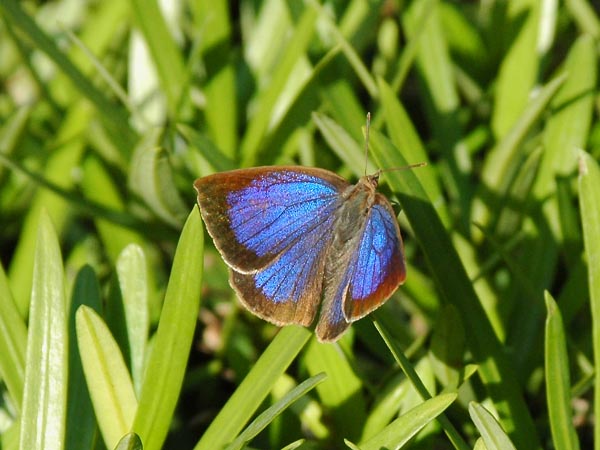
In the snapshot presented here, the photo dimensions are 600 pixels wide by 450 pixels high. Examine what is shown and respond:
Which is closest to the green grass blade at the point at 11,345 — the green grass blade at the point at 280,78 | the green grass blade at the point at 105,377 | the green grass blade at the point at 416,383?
the green grass blade at the point at 105,377

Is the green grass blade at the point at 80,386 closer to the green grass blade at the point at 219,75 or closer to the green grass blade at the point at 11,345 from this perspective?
the green grass blade at the point at 11,345

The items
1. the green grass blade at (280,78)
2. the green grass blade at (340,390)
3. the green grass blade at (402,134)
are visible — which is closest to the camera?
the green grass blade at (340,390)

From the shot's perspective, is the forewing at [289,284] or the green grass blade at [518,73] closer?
the forewing at [289,284]

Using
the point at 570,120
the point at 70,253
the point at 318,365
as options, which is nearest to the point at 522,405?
the point at 318,365

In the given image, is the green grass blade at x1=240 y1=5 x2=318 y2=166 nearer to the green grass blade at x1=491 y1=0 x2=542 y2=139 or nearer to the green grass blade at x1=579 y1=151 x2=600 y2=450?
the green grass blade at x1=491 y1=0 x2=542 y2=139

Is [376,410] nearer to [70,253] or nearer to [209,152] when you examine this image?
[209,152]

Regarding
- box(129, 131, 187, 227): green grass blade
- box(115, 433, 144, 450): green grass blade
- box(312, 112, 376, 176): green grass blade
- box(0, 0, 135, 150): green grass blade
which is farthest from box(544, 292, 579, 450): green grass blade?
box(0, 0, 135, 150): green grass blade
